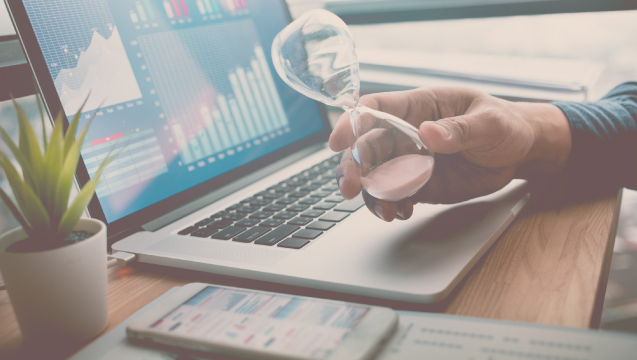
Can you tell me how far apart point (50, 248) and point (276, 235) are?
26 centimetres

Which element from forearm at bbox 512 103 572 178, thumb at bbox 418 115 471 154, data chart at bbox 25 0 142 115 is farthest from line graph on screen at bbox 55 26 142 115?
forearm at bbox 512 103 572 178

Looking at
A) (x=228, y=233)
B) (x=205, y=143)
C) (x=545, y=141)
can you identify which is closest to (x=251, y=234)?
(x=228, y=233)

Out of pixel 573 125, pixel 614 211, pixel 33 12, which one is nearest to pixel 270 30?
pixel 33 12

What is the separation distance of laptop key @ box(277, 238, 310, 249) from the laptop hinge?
230 mm

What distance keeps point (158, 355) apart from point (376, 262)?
0.24 meters

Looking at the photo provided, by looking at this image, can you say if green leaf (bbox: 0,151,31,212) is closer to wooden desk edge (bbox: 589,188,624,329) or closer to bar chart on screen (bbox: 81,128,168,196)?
bar chart on screen (bbox: 81,128,168,196)

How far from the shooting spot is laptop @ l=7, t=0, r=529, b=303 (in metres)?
0.55

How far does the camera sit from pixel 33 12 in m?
0.61

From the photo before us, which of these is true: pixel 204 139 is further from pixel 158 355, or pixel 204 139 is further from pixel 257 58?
pixel 158 355

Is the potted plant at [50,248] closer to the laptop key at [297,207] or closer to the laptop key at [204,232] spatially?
the laptop key at [204,232]

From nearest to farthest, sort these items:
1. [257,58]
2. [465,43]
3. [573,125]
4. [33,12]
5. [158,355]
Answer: [158,355] → [33,12] → [573,125] → [257,58] → [465,43]

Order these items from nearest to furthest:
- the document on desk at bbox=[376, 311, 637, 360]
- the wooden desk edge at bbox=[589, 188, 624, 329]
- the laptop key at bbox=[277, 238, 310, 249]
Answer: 1. the document on desk at bbox=[376, 311, 637, 360]
2. the wooden desk edge at bbox=[589, 188, 624, 329]
3. the laptop key at bbox=[277, 238, 310, 249]

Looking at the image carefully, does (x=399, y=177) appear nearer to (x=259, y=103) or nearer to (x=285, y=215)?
(x=285, y=215)

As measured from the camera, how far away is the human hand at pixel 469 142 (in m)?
0.61
